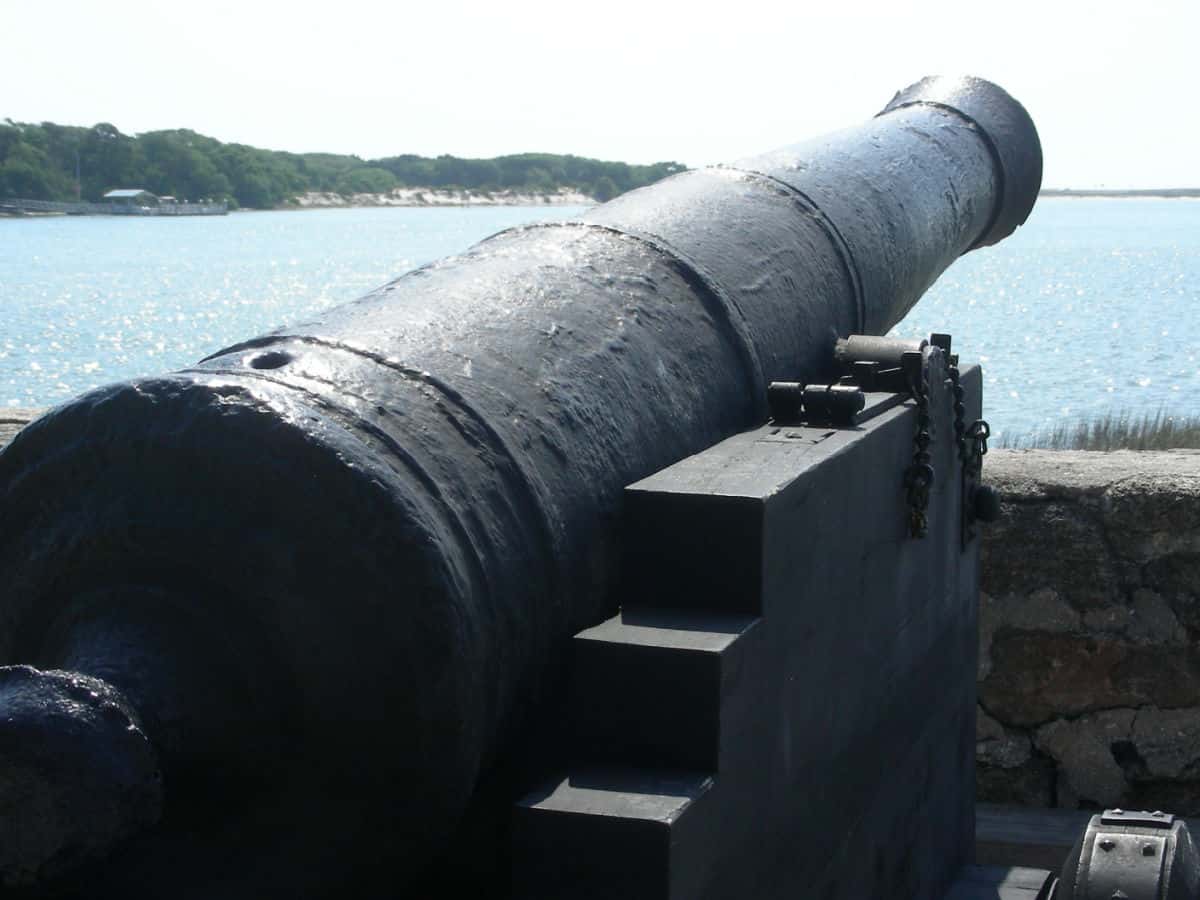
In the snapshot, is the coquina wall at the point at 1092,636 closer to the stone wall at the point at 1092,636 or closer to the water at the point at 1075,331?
the stone wall at the point at 1092,636

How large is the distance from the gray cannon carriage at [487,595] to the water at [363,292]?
0.59 meters

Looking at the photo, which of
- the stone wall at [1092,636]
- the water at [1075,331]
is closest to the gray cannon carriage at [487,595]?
the stone wall at [1092,636]

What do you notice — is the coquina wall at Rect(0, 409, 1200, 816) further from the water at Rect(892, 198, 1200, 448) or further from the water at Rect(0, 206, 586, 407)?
the water at Rect(892, 198, 1200, 448)

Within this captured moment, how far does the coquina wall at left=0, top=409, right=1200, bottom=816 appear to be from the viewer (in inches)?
173

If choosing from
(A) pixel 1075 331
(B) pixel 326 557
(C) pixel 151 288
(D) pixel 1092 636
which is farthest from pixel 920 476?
(C) pixel 151 288

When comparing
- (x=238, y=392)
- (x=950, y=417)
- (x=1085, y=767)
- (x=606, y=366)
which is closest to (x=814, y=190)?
(x=950, y=417)

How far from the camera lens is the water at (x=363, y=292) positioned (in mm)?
19078

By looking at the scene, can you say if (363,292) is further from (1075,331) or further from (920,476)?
(1075,331)

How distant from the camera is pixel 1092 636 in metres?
4.47

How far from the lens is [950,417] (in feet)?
11.0

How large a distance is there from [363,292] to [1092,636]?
214cm

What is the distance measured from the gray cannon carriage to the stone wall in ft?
5.16

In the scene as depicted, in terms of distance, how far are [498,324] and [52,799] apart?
99 centimetres

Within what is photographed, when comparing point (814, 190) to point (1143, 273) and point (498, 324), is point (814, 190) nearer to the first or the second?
point (498, 324)
